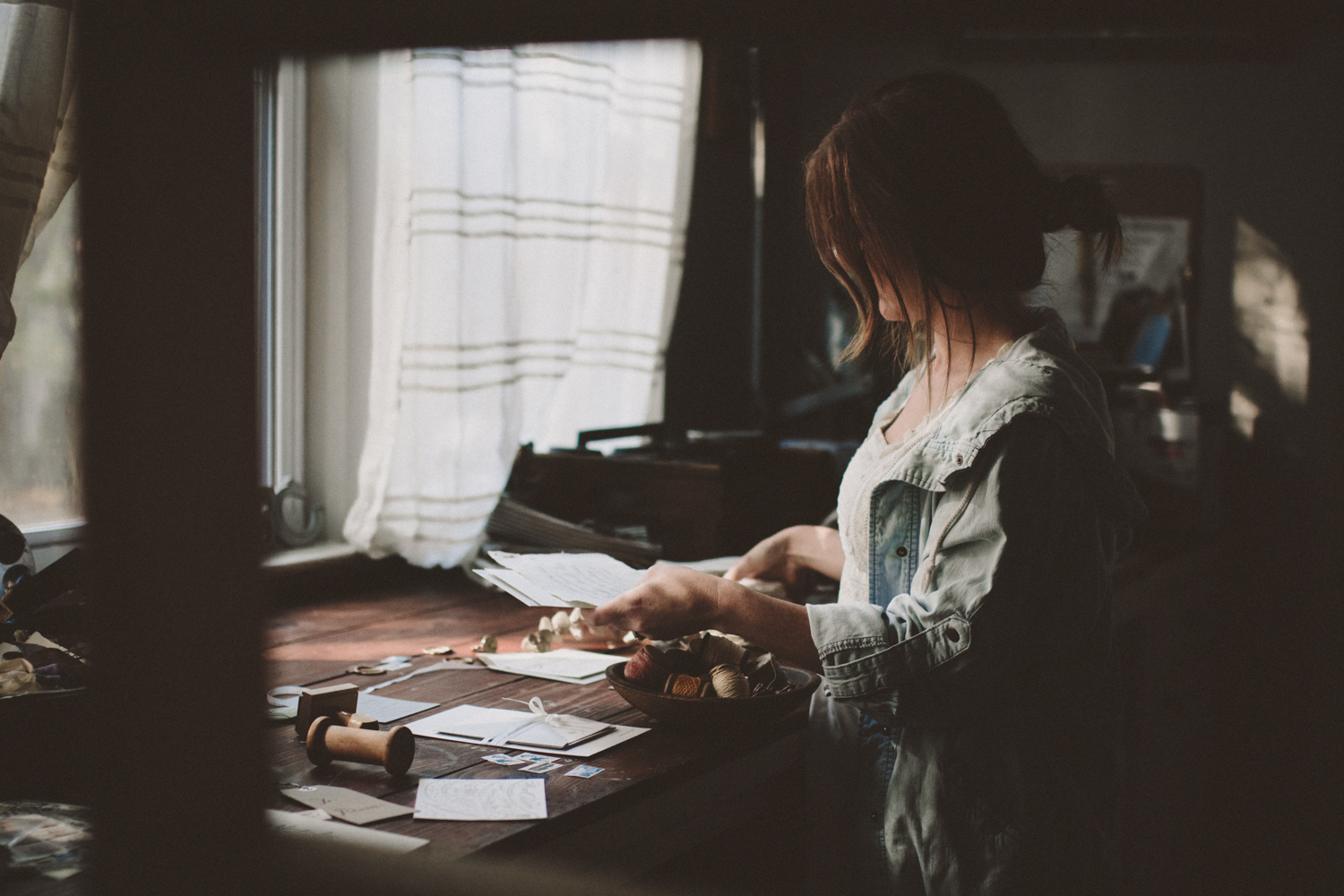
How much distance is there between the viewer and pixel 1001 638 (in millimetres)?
1024

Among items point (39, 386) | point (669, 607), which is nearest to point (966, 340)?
point (669, 607)

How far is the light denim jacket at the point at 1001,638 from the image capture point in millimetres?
1030

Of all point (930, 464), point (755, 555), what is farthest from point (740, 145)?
point (930, 464)

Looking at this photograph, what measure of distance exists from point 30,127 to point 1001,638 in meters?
1.20

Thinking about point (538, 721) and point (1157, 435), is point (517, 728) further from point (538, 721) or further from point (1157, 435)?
point (1157, 435)

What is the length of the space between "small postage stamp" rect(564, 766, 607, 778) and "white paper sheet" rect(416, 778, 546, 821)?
43mm

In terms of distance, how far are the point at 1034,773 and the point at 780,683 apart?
346 mm

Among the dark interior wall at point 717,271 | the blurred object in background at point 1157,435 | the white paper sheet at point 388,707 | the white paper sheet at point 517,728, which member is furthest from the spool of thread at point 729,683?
the blurred object in background at point 1157,435

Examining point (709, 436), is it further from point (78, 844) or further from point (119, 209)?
point (119, 209)

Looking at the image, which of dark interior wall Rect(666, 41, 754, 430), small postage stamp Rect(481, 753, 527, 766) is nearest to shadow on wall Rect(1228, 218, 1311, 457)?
dark interior wall Rect(666, 41, 754, 430)

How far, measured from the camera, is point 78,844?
0.88 meters

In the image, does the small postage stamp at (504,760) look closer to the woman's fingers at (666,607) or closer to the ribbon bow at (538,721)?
the ribbon bow at (538,721)

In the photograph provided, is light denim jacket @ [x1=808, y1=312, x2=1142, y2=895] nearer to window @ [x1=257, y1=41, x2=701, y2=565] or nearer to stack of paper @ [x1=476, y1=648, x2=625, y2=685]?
stack of paper @ [x1=476, y1=648, x2=625, y2=685]

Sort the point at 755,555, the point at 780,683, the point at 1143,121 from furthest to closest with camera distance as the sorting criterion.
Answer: the point at 1143,121 → the point at 755,555 → the point at 780,683
